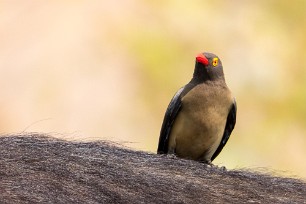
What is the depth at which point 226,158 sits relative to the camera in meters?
18.8

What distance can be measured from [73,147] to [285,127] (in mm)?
14102

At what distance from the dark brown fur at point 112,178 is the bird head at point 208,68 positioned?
1553mm

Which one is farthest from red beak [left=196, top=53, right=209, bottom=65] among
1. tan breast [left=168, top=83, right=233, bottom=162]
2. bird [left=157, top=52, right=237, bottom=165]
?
tan breast [left=168, top=83, right=233, bottom=162]

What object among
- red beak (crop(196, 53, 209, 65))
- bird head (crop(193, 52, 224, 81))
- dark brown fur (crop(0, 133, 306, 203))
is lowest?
dark brown fur (crop(0, 133, 306, 203))

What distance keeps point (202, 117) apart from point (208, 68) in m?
0.42

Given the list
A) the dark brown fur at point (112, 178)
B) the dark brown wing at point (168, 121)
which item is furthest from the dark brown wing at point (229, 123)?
the dark brown fur at point (112, 178)

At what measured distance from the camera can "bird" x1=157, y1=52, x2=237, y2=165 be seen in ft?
29.3

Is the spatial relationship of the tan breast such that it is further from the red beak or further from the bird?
the red beak

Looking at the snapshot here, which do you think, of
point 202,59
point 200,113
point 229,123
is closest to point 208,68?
point 202,59

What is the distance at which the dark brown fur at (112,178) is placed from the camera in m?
6.33

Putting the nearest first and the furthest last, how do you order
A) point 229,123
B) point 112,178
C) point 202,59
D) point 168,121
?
1. point 112,178
2. point 202,59
3. point 168,121
4. point 229,123

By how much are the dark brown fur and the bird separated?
1.40 meters

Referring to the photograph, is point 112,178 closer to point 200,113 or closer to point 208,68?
point 200,113

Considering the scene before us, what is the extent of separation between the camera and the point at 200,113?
8.94 meters
